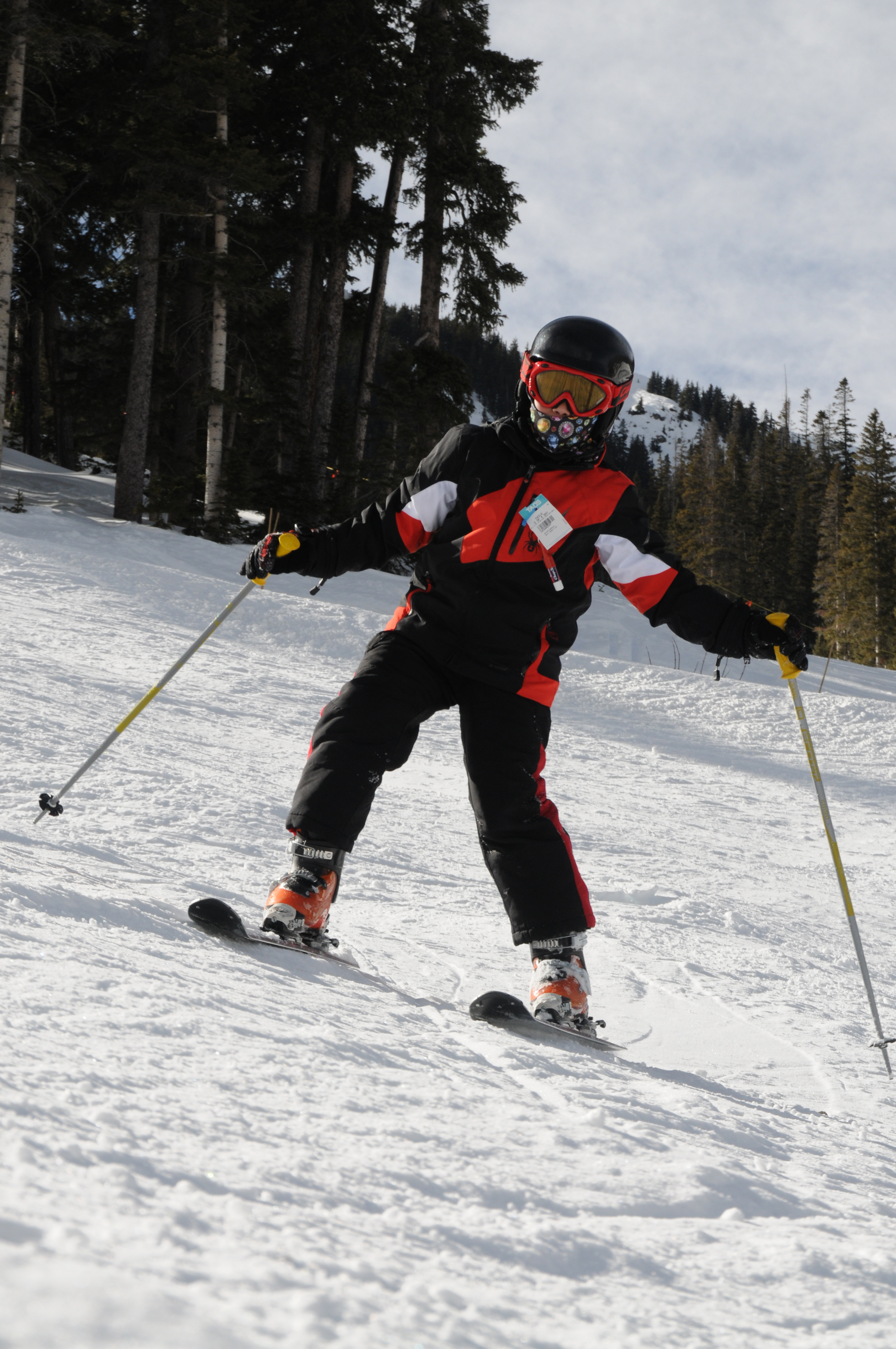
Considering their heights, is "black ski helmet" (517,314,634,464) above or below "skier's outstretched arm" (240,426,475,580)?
above

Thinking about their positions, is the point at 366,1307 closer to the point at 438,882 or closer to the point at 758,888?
the point at 438,882

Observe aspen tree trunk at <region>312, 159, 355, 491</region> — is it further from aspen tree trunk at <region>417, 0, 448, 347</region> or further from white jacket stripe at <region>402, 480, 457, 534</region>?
white jacket stripe at <region>402, 480, 457, 534</region>

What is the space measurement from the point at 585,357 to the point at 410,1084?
2.19m

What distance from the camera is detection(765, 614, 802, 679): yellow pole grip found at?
293cm

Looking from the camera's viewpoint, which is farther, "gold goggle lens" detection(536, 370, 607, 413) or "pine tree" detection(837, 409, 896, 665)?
"pine tree" detection(837, 409, 896, 665)

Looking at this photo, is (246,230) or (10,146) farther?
(246,230)

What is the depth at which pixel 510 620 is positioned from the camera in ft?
9.22

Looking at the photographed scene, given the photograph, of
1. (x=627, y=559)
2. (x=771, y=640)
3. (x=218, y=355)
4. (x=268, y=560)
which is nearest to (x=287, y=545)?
(x=268, y=560)

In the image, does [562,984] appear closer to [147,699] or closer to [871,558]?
[147,699]

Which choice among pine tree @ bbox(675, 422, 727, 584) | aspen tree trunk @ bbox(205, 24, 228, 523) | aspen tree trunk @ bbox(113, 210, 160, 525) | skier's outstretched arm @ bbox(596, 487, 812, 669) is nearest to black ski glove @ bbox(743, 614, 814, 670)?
skier's outstretched arm @ bbox(596, 487, 812, 669)

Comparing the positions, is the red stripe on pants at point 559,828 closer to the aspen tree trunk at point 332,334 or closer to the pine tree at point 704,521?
the aspen tree trunk at point 332,334

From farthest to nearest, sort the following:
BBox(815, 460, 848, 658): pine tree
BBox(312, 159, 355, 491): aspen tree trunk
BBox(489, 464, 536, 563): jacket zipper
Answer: BBox(815, 460, 848, 658): pine tree < BBox(312, 159, 355, 491): aspen tree trunk < BBox(489, 464, 536, 563): jacket zipper

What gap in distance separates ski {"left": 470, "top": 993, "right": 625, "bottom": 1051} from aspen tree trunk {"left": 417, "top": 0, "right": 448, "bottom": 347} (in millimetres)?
16178

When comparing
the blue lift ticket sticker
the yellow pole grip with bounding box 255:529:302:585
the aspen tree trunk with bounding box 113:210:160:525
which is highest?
the aspen tree trunk with bounding box 113:210:160:525
